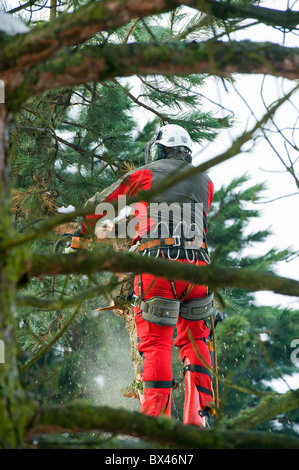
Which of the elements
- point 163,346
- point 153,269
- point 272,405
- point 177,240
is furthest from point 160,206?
point 153,269

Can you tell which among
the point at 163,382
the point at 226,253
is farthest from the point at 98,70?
the point at 226,253

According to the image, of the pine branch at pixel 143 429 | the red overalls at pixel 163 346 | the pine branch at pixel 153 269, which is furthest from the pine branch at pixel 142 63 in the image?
the red overalls at pixel 163 346

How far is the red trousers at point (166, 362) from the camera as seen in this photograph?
2.97m

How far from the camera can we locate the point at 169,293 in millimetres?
3232

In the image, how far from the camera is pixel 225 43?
5.08 ft

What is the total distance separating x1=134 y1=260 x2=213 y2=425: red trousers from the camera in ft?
9.74

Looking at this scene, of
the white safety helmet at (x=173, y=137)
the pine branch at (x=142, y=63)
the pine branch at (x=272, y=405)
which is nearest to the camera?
the pine branch at (x=142, y=63)

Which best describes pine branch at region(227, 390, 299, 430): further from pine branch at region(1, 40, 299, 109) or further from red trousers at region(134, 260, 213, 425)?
red trousers at region(134, 260, 213, 425)

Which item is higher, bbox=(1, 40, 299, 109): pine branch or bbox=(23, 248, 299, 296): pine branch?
bbox=(1, 40, 299, 109): pine branch

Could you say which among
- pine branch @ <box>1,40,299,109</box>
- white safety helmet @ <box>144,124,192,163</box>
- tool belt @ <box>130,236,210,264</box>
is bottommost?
pine branch @ <box>1,40,299,109</box>

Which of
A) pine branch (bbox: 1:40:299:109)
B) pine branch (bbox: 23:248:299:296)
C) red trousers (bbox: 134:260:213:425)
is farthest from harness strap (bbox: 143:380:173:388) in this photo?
pine branch (bbox: 1:40:299:109)

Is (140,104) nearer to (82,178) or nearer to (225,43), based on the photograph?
(82,178)

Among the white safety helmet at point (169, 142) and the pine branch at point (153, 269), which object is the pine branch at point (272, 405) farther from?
the white safety helmet at point (169, 142)

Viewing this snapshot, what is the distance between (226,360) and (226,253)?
2.78 m
